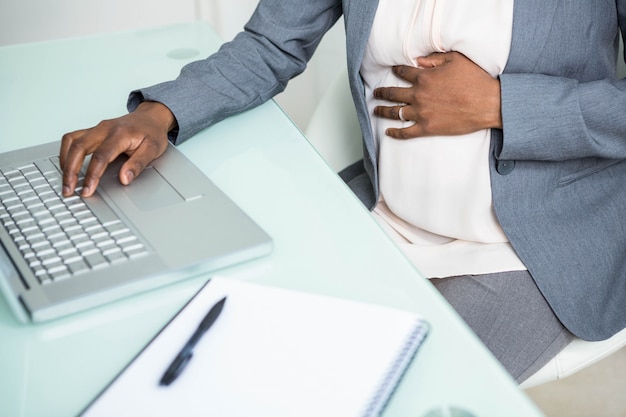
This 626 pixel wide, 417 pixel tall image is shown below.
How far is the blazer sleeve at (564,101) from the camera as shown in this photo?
3.13ft

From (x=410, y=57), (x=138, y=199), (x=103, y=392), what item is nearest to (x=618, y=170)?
(x=410, y=57)

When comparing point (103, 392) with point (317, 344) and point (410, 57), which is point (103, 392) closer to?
point (317, 344)

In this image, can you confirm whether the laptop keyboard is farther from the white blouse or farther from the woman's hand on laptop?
the white blouse

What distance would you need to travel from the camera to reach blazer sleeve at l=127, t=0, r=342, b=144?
1.06 metres

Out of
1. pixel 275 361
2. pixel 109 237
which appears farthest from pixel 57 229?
pixel 275 361

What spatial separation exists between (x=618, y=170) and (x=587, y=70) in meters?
0.16

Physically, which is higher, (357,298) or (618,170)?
(357,298)

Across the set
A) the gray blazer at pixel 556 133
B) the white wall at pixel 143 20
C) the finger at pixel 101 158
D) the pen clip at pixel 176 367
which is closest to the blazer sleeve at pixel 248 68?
the gray blazer at pixel 556 133

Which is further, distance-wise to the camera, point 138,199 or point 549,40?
point 549,40

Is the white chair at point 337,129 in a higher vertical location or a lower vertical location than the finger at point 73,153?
lower

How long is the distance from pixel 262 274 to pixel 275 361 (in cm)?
15

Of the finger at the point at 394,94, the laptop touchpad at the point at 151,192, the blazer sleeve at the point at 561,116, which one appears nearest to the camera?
the laptop touchpad at the point at 151,192

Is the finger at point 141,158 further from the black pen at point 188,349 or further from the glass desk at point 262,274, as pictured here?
the black pen at point 188,349

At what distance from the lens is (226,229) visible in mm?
785
